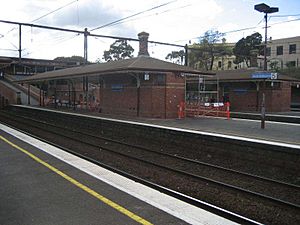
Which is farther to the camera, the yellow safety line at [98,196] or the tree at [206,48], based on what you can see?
the tree at [206,48]

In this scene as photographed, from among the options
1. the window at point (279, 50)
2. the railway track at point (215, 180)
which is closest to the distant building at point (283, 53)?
the window at point (279, 50)

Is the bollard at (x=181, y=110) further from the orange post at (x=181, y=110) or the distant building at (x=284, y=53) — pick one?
the distant building at (x=284, y=53)

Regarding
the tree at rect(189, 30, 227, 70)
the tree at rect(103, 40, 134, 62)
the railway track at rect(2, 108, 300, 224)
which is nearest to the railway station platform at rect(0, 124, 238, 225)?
the railway track at rect(2, 108, 300, 224)

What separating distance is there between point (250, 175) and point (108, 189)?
4.50 m

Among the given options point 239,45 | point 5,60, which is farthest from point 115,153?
point 5,60

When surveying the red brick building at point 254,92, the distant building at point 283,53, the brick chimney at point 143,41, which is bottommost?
the red brick building at point 254,92

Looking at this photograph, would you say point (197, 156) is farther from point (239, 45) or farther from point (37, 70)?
point (37, 70)

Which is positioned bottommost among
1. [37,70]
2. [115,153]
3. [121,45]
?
[115,153]

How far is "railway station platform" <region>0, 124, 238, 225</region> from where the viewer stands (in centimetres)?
529

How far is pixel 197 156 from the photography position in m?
12.8

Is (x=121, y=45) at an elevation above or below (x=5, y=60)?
above

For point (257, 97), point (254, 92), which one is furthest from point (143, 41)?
point (257, 97)

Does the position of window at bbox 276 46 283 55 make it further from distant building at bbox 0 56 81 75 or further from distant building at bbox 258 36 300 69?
distant building at bbox 0 56 81 75

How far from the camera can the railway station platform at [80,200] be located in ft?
17.4
